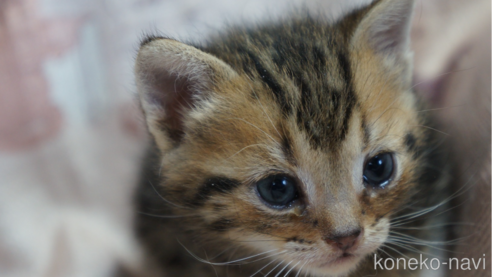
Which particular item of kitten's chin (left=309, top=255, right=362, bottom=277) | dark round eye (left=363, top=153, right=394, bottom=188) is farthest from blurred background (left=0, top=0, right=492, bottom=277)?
kitten's chin (left=309, top=255, right=362, bottom=277)

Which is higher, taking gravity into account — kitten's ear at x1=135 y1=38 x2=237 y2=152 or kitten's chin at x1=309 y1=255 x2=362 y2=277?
kitten's ear at x1=135 y1=38 x2=237 y2=152

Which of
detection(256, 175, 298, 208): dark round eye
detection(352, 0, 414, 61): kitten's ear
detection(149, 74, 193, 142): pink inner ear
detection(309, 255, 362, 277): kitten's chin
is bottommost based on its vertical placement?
detection(309, 255, 362, 277): kitten's chin

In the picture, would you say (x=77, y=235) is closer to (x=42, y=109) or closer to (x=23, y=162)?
(x=23, y=162)

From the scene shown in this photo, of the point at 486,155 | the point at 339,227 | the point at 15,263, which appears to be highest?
the point at 486,155

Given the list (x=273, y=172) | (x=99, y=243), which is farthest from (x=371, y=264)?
(x=99, y=243)

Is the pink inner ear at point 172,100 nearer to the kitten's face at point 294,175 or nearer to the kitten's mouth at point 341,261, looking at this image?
the kitten's face at point 294,175

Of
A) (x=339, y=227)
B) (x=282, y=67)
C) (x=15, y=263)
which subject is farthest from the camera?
(x=15, y=263)

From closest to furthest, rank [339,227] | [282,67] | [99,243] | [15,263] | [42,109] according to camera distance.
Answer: [339,227] → [282,67] → [15,263] → [99,243] → [42,109]

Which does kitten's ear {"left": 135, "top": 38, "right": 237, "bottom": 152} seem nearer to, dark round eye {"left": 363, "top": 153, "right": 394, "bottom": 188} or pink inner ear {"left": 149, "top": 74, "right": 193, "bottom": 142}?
pink inner ear {"left": 149, "top": 74, "right": 193, "bottom": 142}
